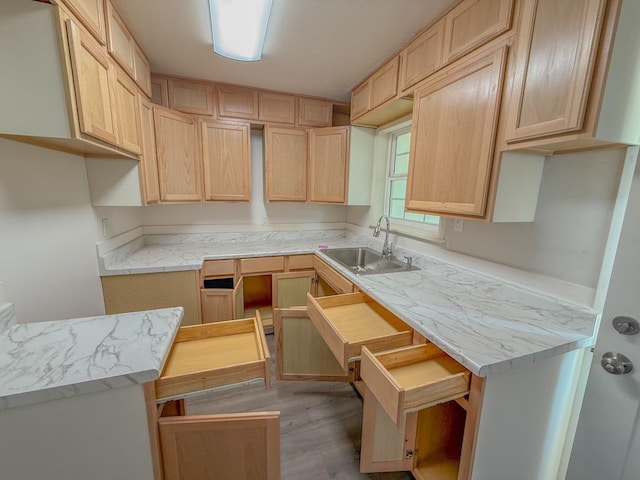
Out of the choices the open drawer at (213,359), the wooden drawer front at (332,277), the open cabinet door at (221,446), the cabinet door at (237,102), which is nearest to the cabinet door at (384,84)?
the cabinet door at (237,102)

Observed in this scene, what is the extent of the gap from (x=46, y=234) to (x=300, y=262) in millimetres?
1695

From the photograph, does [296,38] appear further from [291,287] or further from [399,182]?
[291,287]

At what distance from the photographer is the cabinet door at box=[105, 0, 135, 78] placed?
1348 millimetres

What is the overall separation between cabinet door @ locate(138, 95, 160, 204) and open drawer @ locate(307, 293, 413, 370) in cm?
142

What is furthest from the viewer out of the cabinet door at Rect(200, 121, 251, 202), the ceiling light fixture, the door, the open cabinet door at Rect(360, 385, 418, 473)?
the cabinet door at Rect(200, 121, 251, 202)

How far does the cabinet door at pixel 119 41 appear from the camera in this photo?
1348 mm

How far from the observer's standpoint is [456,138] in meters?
1.36

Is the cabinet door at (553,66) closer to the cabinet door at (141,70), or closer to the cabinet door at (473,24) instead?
the cabinet door at (473,24)

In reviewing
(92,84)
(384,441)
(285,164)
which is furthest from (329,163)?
(384,441)

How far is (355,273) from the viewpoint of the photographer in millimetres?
1771

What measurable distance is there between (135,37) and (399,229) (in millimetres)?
2280

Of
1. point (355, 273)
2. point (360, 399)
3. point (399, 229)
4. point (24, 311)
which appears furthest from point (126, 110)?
point (360, 399)

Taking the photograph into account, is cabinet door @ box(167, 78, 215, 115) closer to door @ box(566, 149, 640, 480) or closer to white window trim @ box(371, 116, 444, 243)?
white window trim @ box(371, 116, 444, 243)

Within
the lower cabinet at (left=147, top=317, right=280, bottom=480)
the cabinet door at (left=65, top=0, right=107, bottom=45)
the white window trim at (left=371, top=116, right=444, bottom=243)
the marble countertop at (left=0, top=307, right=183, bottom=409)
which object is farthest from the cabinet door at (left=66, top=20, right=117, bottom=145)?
the white window trim at (left=371, top=116, right=444, bottom=243)
